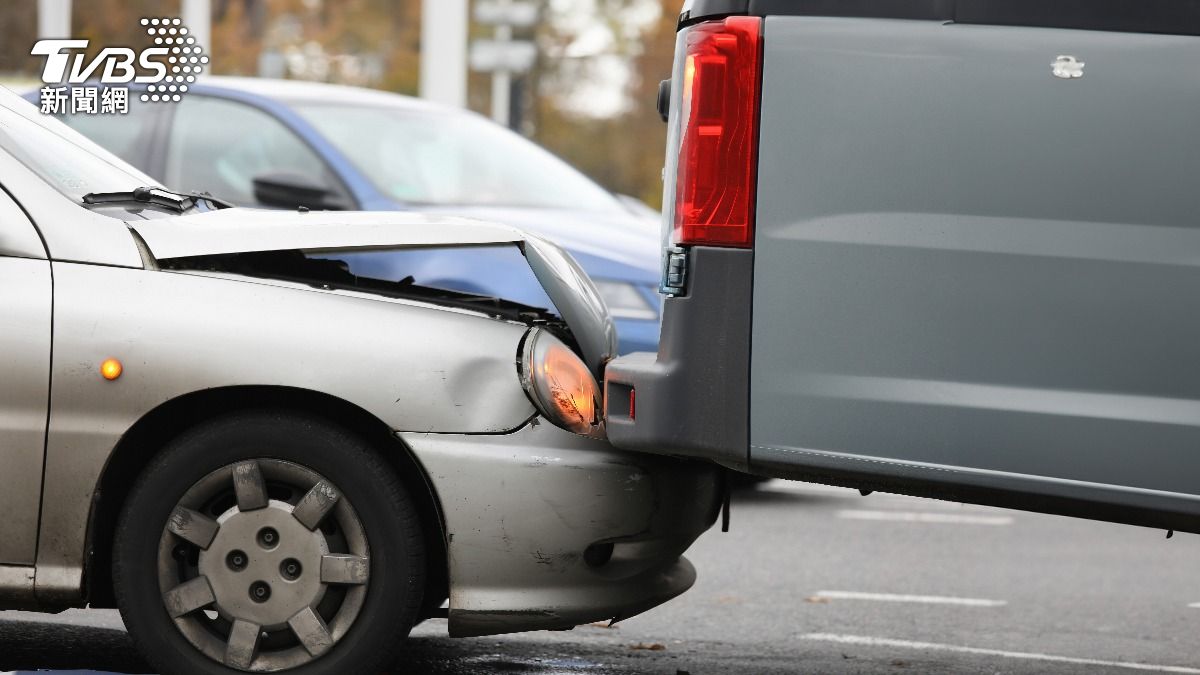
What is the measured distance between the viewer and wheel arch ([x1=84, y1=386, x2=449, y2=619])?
432 centimetres

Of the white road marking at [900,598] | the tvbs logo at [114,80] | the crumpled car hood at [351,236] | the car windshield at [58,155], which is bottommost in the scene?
the white road marking at [900,598]

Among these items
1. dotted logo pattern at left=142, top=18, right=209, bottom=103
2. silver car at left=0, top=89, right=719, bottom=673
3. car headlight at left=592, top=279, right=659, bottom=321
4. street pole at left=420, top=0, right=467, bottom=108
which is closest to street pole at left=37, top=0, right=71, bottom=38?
street pole at left=420, top=0, right=467, bottom=108

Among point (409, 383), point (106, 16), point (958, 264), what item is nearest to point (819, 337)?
point (958, 264)

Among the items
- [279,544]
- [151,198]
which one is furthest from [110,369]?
[151,198]

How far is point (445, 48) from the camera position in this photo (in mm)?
20438

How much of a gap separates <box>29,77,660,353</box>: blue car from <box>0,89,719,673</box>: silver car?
3.25 m

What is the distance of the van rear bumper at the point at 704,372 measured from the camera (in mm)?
4055

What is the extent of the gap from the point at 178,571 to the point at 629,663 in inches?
59.0

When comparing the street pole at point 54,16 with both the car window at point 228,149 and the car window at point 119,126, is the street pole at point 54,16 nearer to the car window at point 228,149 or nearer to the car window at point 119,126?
the car window at point 119,126

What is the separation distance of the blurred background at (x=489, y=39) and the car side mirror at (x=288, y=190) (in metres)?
20.5

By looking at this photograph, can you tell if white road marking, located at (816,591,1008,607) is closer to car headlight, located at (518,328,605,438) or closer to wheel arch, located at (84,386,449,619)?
car headlight, located at (518,328,605,438)

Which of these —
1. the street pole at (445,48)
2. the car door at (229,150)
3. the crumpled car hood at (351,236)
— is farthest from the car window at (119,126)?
the street pole at (445,48)

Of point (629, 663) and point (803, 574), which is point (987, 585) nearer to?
point (803, 574)

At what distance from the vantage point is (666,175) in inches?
175
